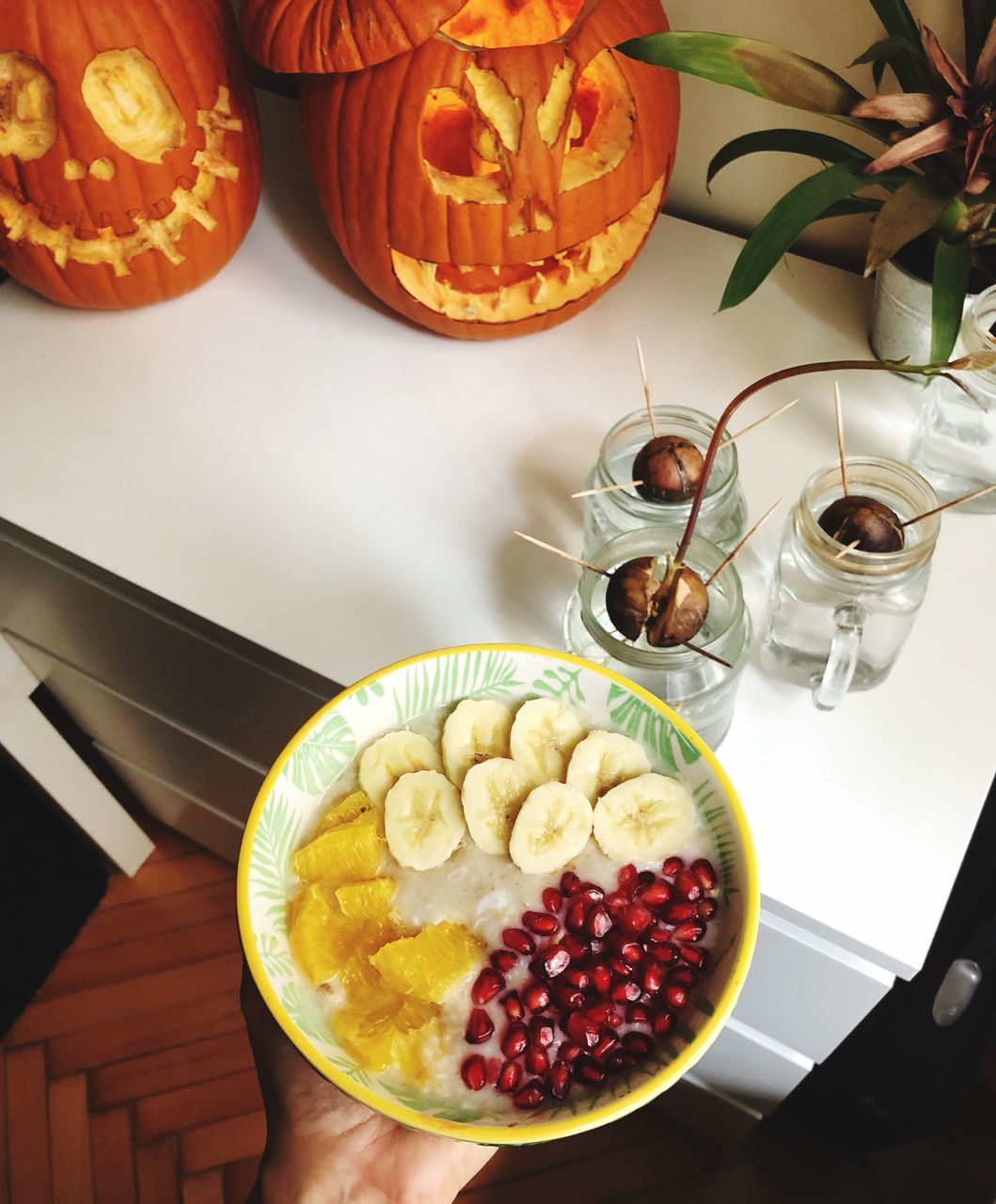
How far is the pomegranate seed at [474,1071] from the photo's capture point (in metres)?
0.56

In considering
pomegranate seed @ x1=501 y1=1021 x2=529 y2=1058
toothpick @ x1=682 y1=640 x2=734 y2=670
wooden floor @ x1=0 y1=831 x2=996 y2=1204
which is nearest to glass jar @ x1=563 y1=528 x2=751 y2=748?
toothpick @ x1=682 y1=640 x2=734 y2=670

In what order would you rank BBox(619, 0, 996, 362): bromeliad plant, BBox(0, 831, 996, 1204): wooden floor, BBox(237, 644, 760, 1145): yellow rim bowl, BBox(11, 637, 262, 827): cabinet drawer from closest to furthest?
BBox(237, 644, 760, 1145): yellow rim bowl
BBox(619, 0, 996, 362): bromeliad plant
BBox(11, 637, 262, 827): cabinet drawer
BBox(0, 831, 996, 1204): wooden floor

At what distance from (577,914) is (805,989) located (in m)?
0.25

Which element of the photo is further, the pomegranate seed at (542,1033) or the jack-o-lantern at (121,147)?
the jack-o-lantern at (121,147)

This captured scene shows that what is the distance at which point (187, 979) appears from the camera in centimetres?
148

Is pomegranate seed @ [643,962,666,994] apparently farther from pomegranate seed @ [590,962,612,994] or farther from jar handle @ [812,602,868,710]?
jar handle @ [812,602,868,710]

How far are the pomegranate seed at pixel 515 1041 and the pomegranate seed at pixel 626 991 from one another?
0.18 ft

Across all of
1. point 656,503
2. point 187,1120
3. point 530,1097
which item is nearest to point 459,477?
point 656,503

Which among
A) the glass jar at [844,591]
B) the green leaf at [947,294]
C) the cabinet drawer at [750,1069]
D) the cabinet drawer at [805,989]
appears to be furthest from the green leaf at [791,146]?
the cabinet drawer at [750,1069]

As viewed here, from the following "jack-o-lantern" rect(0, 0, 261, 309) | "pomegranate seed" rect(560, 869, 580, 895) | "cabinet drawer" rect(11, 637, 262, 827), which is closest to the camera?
"pomegranate seed" rect(560, 869, 580, 895)

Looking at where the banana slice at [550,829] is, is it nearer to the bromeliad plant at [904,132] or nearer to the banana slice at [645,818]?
the banana slice at [645,818]

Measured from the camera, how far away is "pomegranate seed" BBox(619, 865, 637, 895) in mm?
622

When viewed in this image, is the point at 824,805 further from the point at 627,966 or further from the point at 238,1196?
the point at 238,1196

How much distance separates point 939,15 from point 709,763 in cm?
66
